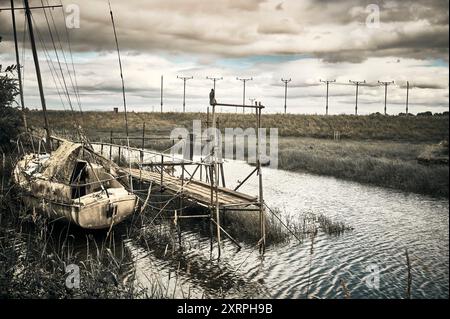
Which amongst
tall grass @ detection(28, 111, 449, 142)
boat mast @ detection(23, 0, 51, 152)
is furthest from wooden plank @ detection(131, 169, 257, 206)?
tall grass @ detection(28, 111, 449, 142)

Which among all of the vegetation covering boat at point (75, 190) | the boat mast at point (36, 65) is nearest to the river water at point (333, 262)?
the vegetation covering boat at point (75, 190)

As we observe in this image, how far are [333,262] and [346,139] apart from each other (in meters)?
40.0

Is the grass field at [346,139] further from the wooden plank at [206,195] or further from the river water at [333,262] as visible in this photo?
the wooden plank at [206,195]

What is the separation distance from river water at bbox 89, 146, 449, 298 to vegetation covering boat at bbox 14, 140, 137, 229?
1365 millimetres

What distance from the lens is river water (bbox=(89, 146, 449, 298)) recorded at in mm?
9633

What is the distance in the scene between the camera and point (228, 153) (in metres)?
38.0

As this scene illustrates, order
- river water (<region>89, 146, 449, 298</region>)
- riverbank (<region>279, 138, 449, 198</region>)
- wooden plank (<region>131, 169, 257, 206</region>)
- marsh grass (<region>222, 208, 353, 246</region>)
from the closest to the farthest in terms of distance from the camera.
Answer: river water (<region>89, 146, 449, 298</region>) → wooden plank (<region>131, 169, 257, 206</region>) → marsh grass (<region>222, 208, 353, 246</region>) → riverbank (<region>279, 138, 449, 198</region>)

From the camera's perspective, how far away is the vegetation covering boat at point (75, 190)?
12102 mm

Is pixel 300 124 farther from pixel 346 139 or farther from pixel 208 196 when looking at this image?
pixel 208 196

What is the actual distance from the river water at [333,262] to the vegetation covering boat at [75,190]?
1.37 metres

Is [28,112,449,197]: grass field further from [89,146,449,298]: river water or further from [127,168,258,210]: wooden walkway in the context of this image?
[127,168,258,210]: wooden walkway

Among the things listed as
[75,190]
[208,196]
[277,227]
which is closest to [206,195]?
[208,196]
